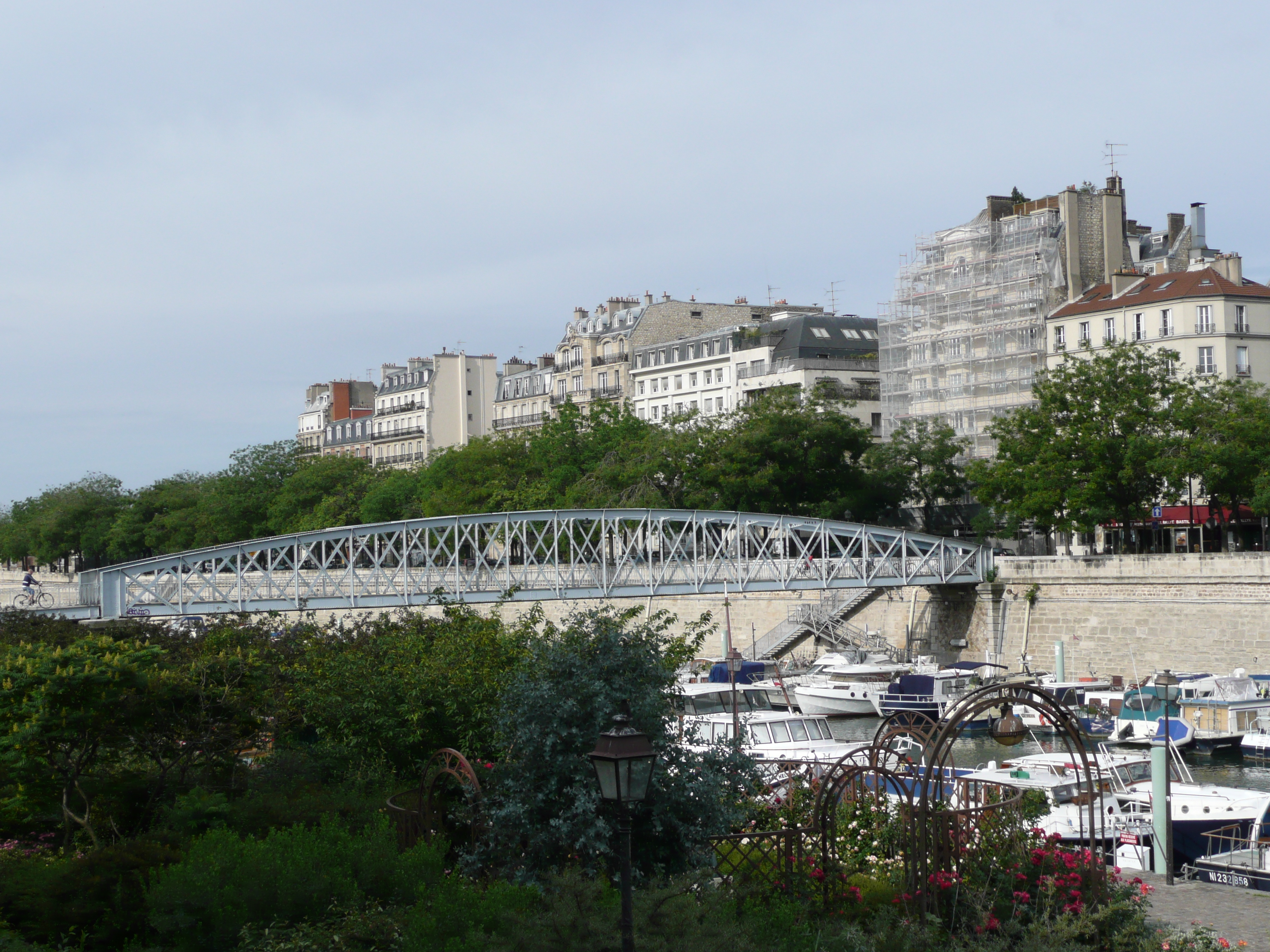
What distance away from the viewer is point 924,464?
60188mm

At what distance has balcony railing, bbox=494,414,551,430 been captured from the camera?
324 ft

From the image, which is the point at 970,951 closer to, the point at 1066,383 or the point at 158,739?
the point at 158,739

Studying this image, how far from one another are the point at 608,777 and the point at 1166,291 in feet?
177

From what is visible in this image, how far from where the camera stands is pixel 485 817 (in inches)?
512

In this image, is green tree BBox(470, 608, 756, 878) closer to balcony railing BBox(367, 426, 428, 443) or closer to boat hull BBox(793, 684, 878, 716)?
boat hull BBox(793, 684, 878, 716)

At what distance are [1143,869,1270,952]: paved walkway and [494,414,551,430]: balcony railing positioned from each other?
80642mm

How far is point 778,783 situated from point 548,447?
56.8 metres

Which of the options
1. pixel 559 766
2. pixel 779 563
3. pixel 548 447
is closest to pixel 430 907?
pixel 559 766

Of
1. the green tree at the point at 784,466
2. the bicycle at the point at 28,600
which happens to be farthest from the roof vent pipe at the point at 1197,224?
the bicycle at the point at 28,600

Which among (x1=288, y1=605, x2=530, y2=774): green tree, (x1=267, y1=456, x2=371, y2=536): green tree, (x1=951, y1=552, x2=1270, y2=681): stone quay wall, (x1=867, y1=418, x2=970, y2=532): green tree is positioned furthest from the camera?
(x1=267, y1=456, x2=371, y2=536): green tree

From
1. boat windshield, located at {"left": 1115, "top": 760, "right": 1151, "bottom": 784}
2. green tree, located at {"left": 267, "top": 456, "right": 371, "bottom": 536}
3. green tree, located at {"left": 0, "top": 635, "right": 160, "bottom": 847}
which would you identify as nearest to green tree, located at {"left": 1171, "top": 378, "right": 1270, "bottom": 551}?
boat windshield, located at {"left": 1115, "top": 760, "right": 1151, "bottom": 784}

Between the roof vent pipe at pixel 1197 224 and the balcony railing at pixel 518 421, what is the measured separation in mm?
43928

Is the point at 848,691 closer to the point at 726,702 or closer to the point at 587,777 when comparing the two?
the point at 726,702

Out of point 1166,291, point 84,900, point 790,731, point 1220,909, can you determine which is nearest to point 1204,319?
point 1166,291
